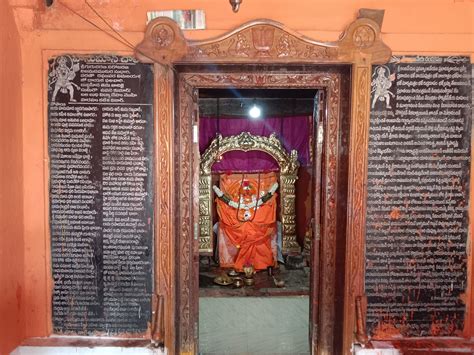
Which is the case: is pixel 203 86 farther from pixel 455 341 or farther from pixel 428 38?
pixel 455 341

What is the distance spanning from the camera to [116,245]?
3.29 metres

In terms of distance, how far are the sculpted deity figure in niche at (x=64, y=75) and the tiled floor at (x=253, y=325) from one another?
3143 mm

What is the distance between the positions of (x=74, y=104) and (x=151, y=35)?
0.91m

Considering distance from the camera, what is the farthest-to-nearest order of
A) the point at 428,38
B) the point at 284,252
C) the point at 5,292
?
the point at 284,252 < the point at 428,38 < the point at 5,292

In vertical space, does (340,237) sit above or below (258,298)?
above

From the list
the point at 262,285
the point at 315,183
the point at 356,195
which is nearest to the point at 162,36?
the point at 315,183

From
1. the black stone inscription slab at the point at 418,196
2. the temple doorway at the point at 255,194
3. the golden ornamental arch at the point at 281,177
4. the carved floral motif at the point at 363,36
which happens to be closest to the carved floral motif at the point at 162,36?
the carved floral motif at the point at 363,36

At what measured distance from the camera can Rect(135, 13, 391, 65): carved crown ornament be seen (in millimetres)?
3150

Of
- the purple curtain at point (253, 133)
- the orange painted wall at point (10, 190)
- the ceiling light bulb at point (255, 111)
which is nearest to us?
the orange painted wall at point (10, 190)

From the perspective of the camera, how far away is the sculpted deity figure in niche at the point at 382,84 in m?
3.21

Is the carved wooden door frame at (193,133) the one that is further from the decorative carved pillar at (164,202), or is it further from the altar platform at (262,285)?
the altar platform at (262,285)

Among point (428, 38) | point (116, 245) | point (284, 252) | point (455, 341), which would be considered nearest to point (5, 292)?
point (116, 245)

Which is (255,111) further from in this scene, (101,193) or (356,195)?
(101,193)

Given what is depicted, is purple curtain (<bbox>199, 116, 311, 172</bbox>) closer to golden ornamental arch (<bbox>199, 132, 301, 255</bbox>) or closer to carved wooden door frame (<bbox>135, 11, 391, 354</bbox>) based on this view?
golden ornamental arch (<bbox>199, 132, 301, 255</bbox>)
